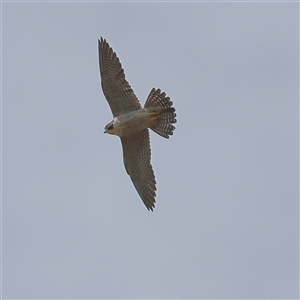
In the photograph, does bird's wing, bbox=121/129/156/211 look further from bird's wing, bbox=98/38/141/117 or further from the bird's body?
bird's wing, bbox=98/38/141/117

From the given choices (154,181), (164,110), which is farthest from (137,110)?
(154,181)

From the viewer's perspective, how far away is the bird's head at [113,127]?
67.2ft

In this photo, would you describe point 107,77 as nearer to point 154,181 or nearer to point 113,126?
point 113,126

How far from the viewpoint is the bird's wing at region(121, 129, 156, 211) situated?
69.0 ft

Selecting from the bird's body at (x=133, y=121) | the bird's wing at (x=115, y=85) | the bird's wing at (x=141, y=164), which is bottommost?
the bird's wing at (x=141, y=164)

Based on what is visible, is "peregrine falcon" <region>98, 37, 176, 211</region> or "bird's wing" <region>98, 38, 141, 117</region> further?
"bird's wing" <region>98, 38, 141, 117</region>

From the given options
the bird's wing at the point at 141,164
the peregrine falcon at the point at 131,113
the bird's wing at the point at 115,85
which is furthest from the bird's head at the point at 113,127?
the bird's wing at the point at 141,164

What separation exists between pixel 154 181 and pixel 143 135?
1268 mm

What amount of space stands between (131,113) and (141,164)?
1.53 meters

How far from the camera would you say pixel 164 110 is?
20.2m

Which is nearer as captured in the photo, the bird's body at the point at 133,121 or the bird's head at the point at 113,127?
the bird's body at the point at 133,121

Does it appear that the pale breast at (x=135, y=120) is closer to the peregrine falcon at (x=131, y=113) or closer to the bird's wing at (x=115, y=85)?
the peregrine falcon at (x=131, y=113)

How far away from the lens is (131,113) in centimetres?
2047

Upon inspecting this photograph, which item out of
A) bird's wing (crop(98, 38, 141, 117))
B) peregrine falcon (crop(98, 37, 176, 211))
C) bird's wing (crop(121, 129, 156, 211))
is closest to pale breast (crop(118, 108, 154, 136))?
peregrine falcon (crop(98, 37, 176, 211))
